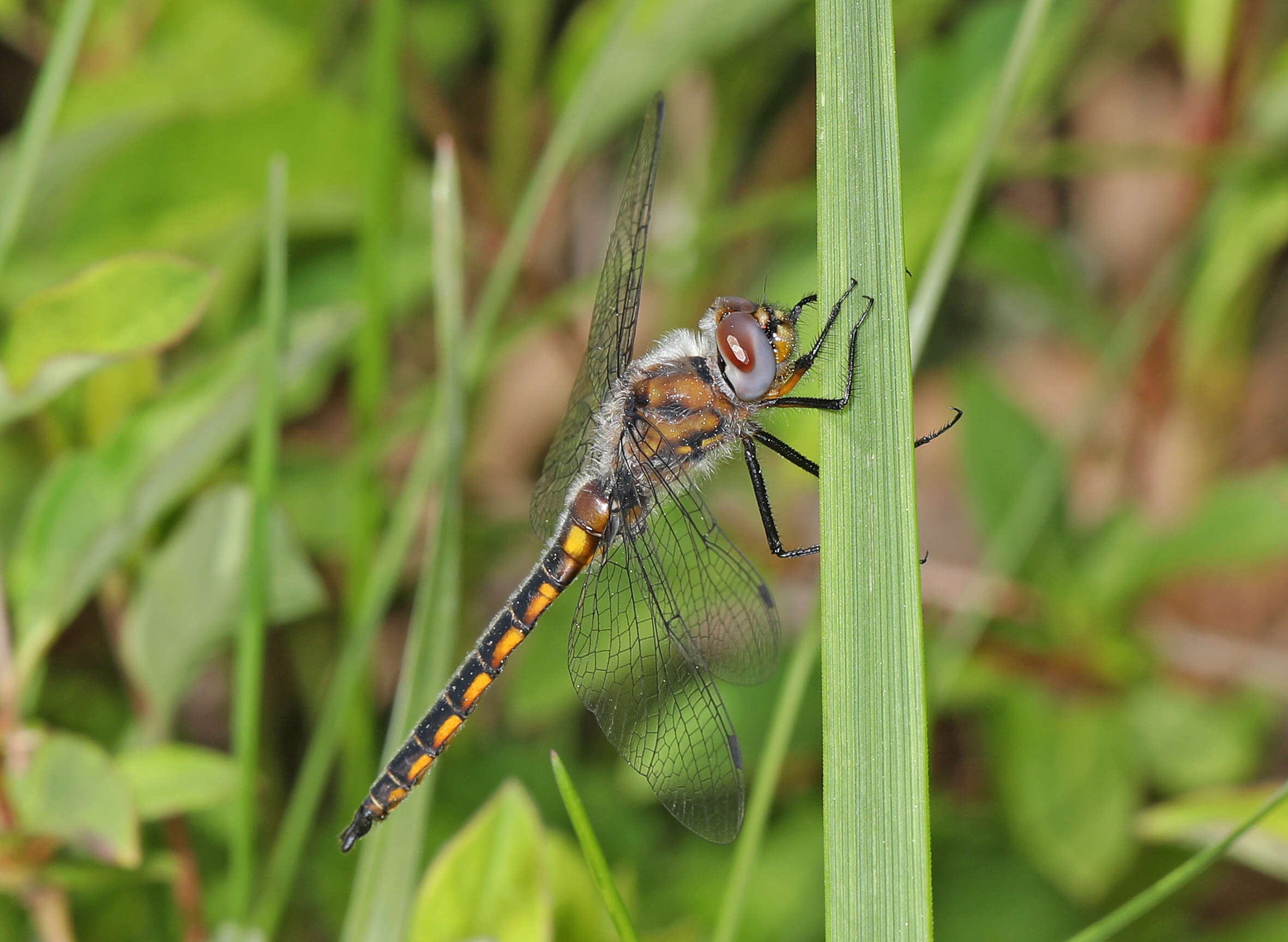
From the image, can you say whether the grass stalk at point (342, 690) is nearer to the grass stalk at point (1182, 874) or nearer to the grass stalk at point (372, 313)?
the grass stalk at point (372, 313)

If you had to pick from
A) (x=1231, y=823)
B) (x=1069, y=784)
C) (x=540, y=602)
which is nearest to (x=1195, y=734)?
(x=1069, y=784)

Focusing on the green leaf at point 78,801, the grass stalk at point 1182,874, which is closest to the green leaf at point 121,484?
the green leaf at point 78,801

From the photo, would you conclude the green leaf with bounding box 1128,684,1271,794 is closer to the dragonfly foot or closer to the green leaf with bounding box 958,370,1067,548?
the green leaf with bounding box 958,370,1067,548

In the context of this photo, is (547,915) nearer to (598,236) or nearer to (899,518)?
(899,518)

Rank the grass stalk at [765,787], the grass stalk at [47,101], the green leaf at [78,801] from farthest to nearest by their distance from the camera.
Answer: the grass stalk at [47,101], the grass stalk at [765,787], the green leaf at [78,801]

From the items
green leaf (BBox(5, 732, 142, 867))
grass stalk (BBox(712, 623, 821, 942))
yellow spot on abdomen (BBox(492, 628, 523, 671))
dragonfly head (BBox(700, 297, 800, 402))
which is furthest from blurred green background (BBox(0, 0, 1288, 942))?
dragonfly head (BBox(700, 297, 800, 402))
